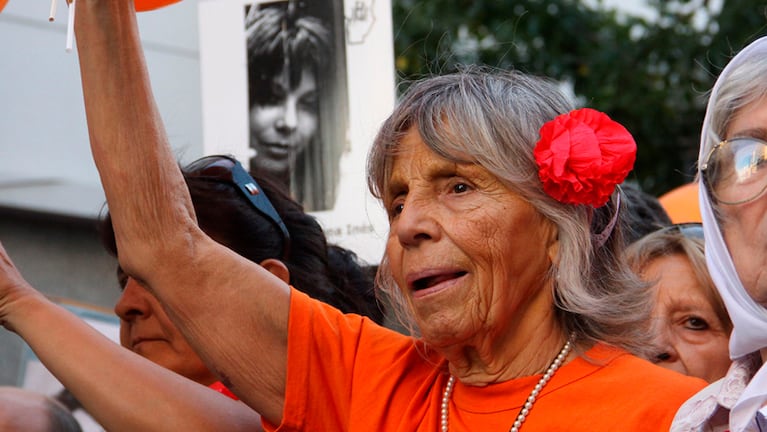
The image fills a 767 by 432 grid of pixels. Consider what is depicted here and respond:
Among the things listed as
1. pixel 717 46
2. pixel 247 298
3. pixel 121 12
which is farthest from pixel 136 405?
pixel 717 46

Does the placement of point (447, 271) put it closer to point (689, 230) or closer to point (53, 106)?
point (689, 230)

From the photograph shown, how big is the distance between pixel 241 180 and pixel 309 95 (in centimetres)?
53

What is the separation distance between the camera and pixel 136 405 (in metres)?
2.22

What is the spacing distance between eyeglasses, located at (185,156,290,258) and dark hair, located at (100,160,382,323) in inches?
0.5

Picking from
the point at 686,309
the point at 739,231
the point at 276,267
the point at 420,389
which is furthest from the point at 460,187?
the point at 686,309

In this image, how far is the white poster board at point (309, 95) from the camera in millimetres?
3146

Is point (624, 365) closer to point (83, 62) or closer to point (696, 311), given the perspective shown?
point (696, 311)

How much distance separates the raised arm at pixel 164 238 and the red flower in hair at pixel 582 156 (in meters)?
0.55

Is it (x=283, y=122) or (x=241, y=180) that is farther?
(x=283, y=122)

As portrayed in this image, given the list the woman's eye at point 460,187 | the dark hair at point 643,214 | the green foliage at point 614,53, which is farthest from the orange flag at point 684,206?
the green foliage at point 614,53

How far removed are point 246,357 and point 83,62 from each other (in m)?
0.61

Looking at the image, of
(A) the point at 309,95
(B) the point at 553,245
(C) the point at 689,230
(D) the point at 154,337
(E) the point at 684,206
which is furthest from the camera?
(E) the point at 684,206

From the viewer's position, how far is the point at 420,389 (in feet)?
7.22

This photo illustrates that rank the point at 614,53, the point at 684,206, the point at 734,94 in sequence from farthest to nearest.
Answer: the point at 614,53 → the point at 684,206 → the point at 734,94
